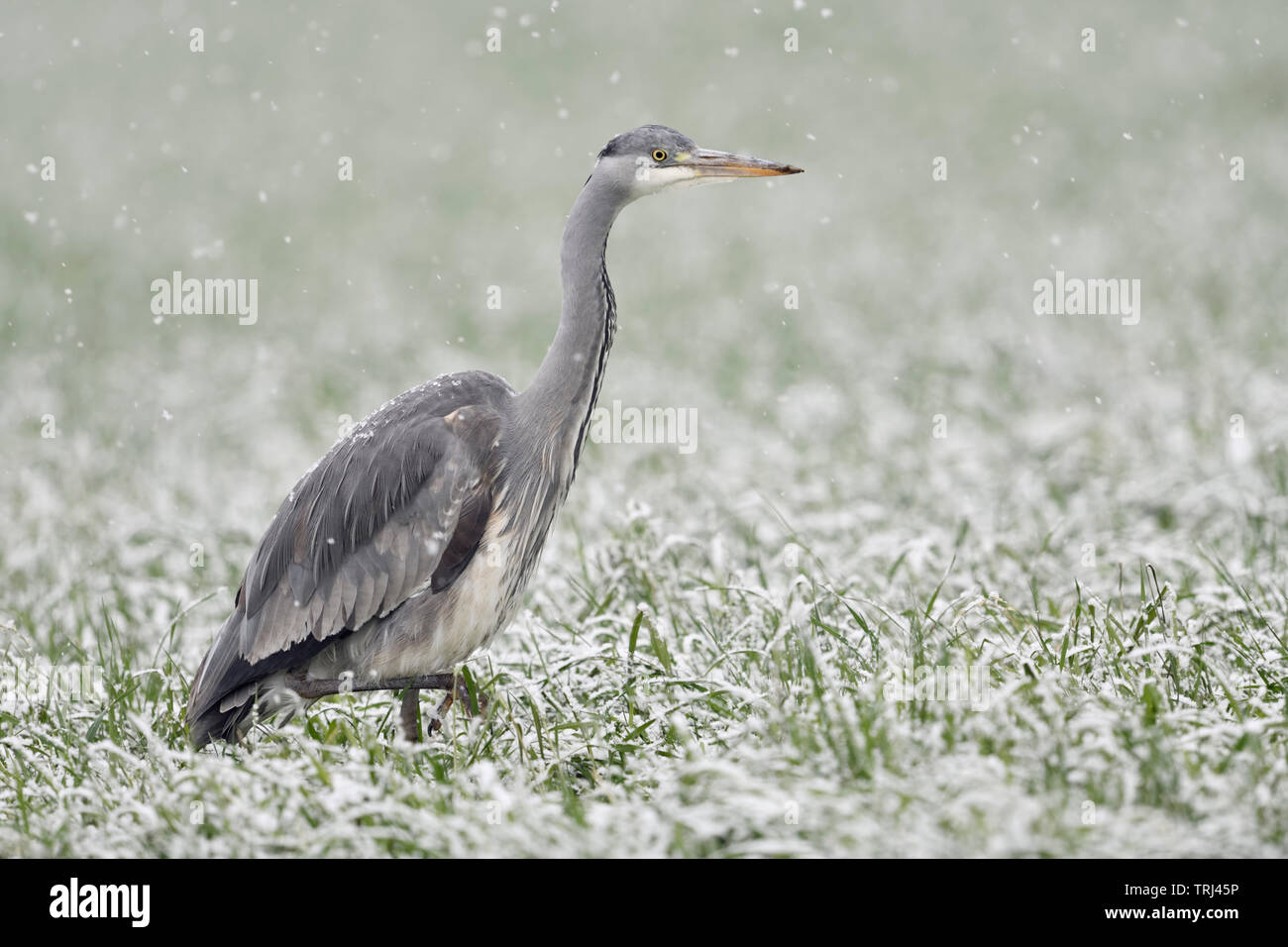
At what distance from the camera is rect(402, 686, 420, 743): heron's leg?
192 inches

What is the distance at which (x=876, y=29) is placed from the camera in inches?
877

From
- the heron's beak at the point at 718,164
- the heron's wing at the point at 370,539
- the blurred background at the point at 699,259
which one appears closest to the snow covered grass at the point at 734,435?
the blurred background at the point at 699,259

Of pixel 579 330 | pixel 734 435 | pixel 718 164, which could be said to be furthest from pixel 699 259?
pixel 579 330

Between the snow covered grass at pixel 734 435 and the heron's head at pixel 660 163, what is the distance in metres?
1.60

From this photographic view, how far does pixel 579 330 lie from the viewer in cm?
489

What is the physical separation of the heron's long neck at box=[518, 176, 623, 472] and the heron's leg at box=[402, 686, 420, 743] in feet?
3.34

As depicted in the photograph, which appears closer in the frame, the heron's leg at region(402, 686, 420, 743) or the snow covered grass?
the snow covered grass

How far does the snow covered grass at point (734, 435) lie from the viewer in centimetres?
382

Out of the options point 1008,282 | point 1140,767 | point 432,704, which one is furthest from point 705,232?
point 1140,767

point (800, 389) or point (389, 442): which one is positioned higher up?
point (800, 389)

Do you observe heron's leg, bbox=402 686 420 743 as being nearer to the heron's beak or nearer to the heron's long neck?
the heron's long neck

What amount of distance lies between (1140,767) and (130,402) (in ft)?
29.0

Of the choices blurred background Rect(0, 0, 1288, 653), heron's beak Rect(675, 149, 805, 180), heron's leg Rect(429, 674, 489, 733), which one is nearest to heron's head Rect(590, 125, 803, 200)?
heron's beak Rect(675, 149, 805, 180)
